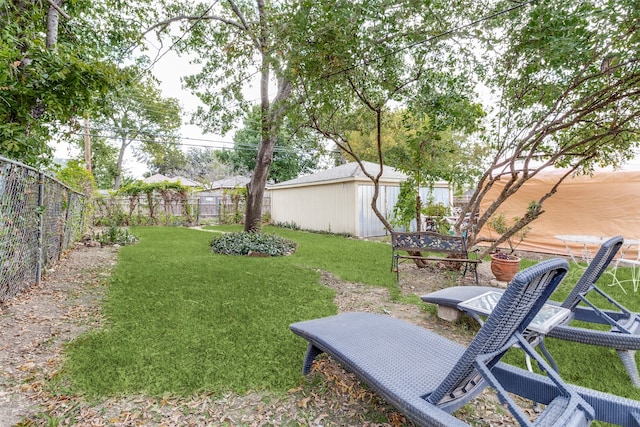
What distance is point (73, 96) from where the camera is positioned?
12.2ft

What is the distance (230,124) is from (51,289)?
18.0 ft

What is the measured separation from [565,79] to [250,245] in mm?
6837

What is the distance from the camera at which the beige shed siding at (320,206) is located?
11383 mm

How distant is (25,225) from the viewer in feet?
12.9

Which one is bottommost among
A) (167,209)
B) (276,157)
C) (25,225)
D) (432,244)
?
(432,244)

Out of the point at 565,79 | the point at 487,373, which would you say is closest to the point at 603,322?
the point at 487,373

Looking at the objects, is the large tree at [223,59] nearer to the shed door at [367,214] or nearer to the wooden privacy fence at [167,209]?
the shed door at [367,214]

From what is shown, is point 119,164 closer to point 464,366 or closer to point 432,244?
point 432,244

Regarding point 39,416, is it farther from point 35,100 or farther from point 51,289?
point 35,100

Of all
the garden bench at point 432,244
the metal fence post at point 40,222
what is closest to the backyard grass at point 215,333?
Answer: the garden bench at point 432,244

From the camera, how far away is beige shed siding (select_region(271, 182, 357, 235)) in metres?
11.4

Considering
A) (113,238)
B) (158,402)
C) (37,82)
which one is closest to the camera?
(158,402)

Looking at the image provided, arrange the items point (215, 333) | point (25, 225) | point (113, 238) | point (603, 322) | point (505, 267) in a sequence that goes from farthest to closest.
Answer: point (113, 238) → point (505, 267) → point (25, 225) → point (215, 333) → point (603, 322)

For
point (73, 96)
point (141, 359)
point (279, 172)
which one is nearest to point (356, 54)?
point (73, 96)
